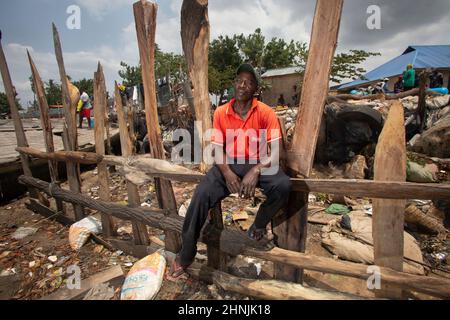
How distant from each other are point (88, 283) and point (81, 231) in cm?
100

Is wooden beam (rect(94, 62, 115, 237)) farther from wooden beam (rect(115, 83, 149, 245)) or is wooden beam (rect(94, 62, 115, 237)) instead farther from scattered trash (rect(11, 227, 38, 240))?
scattered trash (rect(11, 227, 38, 240))

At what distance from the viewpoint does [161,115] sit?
1070cm

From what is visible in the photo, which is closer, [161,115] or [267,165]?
[267,165]

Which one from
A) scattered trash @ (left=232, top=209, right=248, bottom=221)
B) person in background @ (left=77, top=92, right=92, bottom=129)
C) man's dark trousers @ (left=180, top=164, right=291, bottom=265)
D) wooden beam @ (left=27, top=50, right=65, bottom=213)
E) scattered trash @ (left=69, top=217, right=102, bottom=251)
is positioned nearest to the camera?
man's dark trousers @ (left=180, top=164, right=291, bottom=265)

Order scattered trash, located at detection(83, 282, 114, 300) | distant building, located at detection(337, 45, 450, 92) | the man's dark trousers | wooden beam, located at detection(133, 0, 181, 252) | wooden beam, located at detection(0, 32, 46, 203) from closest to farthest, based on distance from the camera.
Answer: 1. the man's dark trousers
2. wooden beam, located at detection(133, 0, 181, 252)
3. scattered trash, located at detection(83, 282, 114, 300)
4. wooden beam, located at detection(0, 32, 46, 203)
5. distant building, located at detection(337, 45, 450, 92)

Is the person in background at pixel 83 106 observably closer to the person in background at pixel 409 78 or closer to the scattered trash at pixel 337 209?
the scattered trash at pixel 337 209

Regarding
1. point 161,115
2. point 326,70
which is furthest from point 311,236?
point 161,115

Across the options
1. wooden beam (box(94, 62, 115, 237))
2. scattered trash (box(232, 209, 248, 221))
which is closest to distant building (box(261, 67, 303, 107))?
scattered trash (box(232, 209, 248, 221))

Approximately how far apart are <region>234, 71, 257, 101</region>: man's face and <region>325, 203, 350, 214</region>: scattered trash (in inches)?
126

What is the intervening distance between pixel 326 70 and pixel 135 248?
10.1 ft

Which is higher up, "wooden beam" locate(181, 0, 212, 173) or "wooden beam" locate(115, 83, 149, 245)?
"wooden beam" locate(181, 0, 212, 173)

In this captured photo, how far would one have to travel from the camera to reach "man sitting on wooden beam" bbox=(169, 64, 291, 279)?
1885 mm
